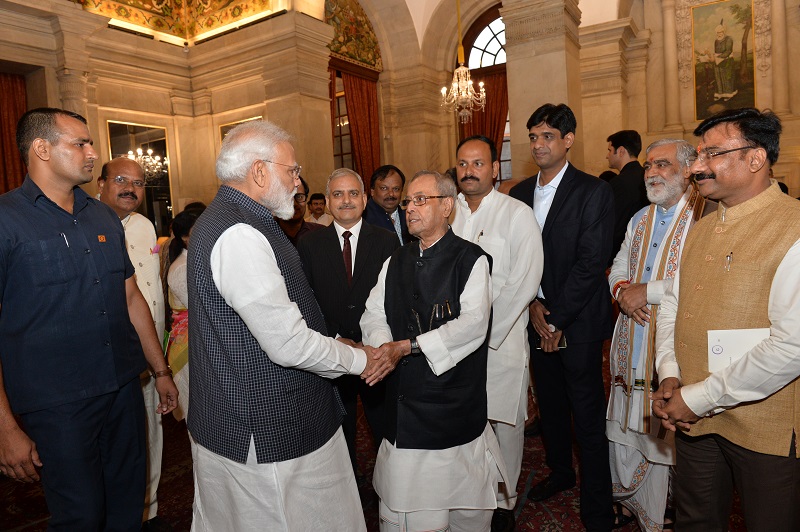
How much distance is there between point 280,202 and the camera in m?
1.95

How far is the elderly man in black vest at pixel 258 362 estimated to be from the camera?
1728 mm

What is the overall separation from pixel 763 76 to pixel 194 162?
1099cm

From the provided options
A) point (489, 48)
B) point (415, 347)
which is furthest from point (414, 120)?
point (415, 347)

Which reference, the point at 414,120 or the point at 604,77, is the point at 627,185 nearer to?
the point at 604,77

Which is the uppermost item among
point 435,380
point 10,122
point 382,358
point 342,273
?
point 10,122

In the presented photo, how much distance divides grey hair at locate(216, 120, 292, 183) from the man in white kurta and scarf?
1858mm

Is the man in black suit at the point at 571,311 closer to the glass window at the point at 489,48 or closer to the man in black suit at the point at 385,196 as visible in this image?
the man in black suit at the point at 385,196

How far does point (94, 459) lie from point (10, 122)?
7.88 metres

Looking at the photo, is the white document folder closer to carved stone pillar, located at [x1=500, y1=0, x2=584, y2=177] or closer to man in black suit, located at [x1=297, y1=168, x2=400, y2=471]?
man in black suit, located at [x1=297, y1=168, x2=400, y2=471]

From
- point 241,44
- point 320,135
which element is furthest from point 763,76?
point 241,44

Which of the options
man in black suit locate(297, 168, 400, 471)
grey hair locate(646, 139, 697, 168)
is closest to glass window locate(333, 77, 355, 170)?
man in black suit locate(297, 168, 400, 471)

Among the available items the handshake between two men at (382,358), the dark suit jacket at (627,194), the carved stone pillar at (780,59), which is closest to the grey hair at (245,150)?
the handshake between two men at (382,358)

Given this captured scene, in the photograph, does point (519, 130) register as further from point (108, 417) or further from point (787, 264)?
point (108, 417)

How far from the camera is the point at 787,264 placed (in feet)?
5.26
